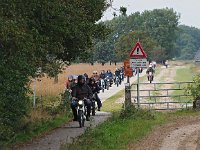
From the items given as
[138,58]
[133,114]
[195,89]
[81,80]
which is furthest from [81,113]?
[195,89]

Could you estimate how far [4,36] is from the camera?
12.2m

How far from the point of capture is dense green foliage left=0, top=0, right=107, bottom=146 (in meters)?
12.9

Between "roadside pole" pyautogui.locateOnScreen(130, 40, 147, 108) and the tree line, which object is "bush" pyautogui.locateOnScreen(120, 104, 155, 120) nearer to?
"roadside pole" pyautogui.locateOnScreen(130, 40, 147, 108)

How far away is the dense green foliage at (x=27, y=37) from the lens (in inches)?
507

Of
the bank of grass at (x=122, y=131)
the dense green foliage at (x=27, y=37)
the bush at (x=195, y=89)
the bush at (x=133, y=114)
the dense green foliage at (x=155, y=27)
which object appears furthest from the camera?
the dense green foliage at (x=155, y=27)

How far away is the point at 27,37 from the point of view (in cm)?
1345

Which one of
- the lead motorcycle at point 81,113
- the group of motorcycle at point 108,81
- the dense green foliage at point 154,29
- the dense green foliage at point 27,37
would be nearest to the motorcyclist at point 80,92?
the lead motorcycle at point 81,113

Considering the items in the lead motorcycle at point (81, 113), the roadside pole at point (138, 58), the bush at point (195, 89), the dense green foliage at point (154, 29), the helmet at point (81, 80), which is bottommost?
the lead motorcycle at point (81, 113)

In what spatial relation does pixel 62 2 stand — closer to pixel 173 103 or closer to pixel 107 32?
pixel 107 32

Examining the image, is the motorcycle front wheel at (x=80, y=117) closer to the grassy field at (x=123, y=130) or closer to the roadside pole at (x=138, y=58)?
the grassy field at (x=123, y=130)

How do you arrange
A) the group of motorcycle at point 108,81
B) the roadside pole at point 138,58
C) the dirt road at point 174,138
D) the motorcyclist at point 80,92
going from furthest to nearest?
the group of motorcycle at point 108,81 → the roadside pole at point 138,58 → the motorcyclist at point 80,92 → the dirt road at point 174,138

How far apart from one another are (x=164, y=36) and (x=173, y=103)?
144 metres

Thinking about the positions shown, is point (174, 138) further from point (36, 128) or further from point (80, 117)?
point (36, 128)

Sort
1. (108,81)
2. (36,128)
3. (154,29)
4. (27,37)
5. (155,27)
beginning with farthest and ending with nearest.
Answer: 1. (155,27)
2. (154,29)
3. (108,81)
4. (36,128)
5. (27,37)
